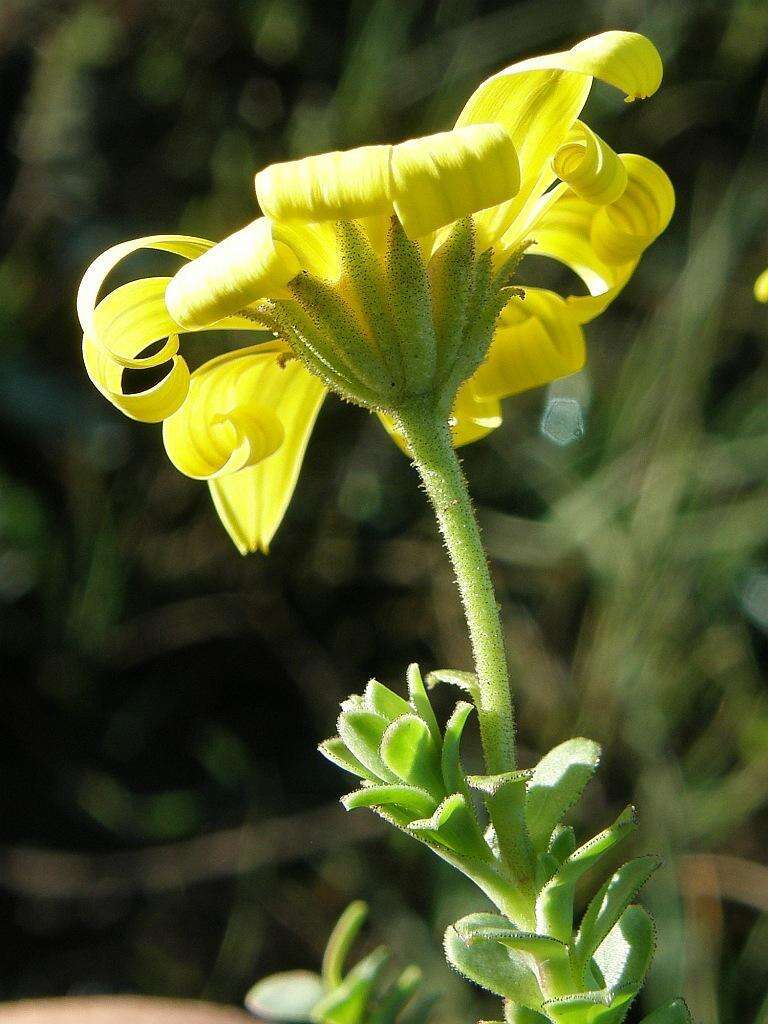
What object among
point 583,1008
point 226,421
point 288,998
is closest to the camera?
point 583,1008

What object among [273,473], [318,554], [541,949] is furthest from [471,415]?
[318,554]

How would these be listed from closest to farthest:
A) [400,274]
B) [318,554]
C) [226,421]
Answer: [400,274] < [226,421] < [318,554]

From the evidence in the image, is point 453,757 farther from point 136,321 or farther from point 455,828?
point 136,321

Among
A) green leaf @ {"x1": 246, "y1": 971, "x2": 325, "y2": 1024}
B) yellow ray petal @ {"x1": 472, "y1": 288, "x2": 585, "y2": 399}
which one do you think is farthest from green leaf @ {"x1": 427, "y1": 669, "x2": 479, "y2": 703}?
green leaf @ {"x1": 246, "y1": 971, "x2": 325, "y2": 1024}

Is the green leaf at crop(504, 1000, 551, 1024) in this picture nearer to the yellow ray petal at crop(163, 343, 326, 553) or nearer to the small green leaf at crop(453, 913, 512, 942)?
the small green leaf at crop(453, 913, 512, 942)

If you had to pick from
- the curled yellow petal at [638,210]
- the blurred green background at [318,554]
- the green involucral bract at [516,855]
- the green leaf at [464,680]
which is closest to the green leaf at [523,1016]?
the green involucral bract at [516,855]

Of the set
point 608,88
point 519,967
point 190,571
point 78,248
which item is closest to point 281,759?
point 190,571
